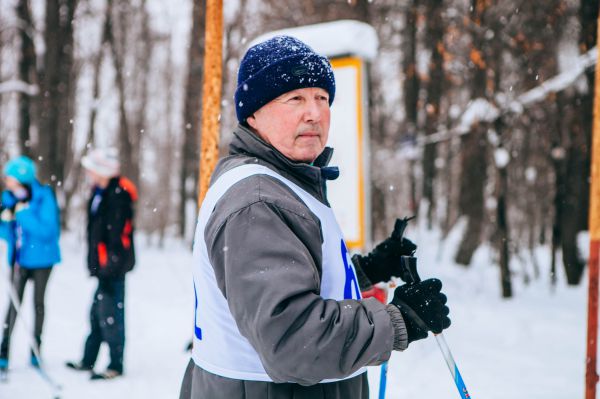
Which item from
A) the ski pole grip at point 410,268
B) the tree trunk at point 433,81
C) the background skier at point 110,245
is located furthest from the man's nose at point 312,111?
the tree trunk at point 433,81

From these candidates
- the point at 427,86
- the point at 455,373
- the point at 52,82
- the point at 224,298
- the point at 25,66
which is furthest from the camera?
the point at 427,86

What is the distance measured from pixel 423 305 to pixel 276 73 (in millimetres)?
827

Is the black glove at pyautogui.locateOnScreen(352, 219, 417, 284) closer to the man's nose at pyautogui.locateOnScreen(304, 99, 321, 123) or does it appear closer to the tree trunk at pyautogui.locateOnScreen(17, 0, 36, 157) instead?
the man's nose at pyautogui.locateOnScreen(304, 99, 321, 123)

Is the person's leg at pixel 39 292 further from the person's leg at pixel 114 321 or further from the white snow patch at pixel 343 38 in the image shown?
the white snow patch at pixel 343 38

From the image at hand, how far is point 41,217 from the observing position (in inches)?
206

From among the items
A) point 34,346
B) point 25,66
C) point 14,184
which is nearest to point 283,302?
point 34,346

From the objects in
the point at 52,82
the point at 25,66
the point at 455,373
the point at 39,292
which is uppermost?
the point at 25,66

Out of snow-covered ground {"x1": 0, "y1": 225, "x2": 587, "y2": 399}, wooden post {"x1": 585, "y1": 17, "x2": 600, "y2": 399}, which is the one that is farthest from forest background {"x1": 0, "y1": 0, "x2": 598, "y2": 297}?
wooden post {"x1": 585, "y1": 17, "x2": 600, "y2": 399}

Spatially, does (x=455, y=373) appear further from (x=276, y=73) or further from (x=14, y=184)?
(x=14, y=184)

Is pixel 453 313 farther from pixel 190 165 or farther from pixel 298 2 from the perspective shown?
pixel 190 165

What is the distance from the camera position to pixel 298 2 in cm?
1330

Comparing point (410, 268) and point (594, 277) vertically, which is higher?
point (410, 268)

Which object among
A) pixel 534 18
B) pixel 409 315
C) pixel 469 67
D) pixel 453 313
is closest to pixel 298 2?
pixel 469 67

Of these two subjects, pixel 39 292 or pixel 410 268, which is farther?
pixel 39 292
